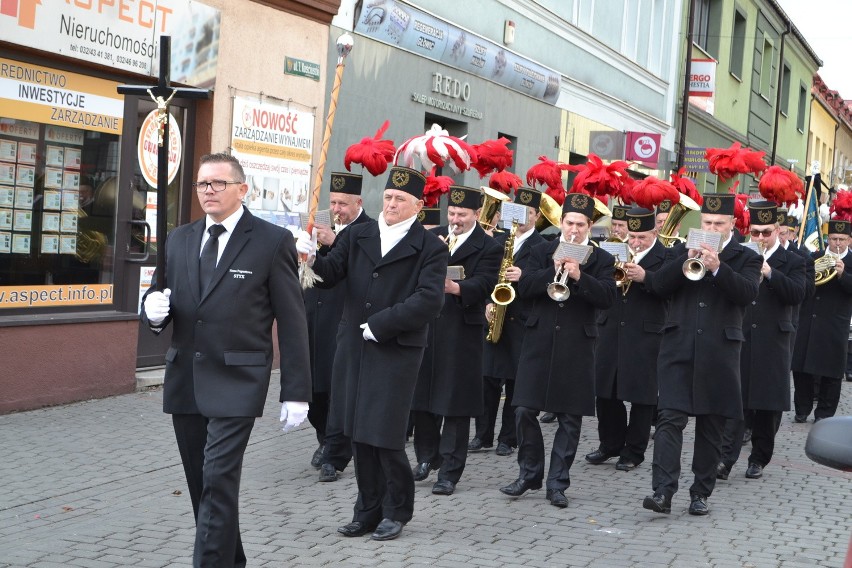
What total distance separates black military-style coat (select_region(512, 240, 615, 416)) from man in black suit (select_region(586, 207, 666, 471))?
1331 millimetres

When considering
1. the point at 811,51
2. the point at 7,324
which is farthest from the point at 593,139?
the point at 811,51

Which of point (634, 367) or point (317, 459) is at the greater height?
point (634, 367)

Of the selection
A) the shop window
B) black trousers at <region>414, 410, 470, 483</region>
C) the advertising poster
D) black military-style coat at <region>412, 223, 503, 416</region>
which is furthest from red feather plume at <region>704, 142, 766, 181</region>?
the shop window

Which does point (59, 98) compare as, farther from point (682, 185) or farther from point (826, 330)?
point (826, 330)

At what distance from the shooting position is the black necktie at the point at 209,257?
18.9 ft

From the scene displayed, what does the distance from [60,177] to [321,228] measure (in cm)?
442

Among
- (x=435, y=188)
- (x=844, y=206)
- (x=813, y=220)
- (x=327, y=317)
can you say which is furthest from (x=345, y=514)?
(x=813, y=220)

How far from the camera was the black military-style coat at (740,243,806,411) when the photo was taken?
10016mm

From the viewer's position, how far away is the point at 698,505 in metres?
8.38

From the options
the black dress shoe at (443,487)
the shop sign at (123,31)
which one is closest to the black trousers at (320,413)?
the black dress shoe at (443,487)

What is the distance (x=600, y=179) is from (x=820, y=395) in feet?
17.1

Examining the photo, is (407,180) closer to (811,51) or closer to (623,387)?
(623,387)

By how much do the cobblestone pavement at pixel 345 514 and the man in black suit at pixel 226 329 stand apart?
1.06 meters

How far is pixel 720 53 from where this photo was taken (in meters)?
34.6
